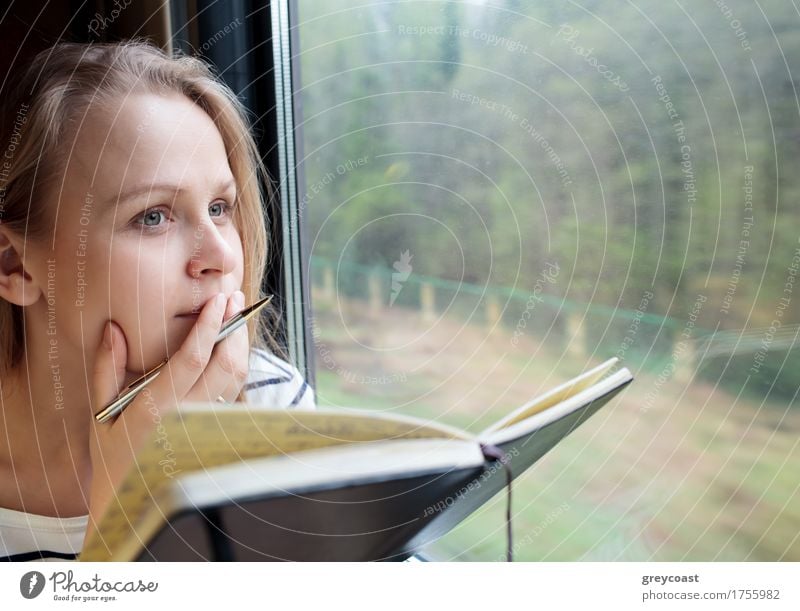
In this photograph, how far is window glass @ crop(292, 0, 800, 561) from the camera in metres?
0.65

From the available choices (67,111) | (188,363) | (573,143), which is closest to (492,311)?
(573,143)

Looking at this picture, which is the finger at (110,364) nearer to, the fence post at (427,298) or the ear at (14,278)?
the ear at (14,278)

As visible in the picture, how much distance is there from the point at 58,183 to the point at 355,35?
0.91ft

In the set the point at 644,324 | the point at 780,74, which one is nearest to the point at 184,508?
the point at 644,324

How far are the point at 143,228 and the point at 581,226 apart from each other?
1.20ft

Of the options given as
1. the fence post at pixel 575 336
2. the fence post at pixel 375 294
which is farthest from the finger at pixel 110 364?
the fence post at pixel 575 336

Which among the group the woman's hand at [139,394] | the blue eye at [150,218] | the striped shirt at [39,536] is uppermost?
the blue eye at [150,218]

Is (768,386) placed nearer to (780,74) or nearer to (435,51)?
(780,74)

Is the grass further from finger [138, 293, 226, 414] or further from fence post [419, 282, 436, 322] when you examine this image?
finger [138, 293, 226, 414]

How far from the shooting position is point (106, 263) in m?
0.59

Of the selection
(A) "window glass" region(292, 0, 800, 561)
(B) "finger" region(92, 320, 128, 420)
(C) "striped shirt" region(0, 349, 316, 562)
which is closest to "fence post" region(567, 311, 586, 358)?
(A) "window glass" region(292, 0, 800, 561)

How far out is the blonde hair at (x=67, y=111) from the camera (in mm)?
579

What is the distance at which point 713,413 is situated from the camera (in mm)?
670

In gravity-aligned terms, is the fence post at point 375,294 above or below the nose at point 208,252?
below
